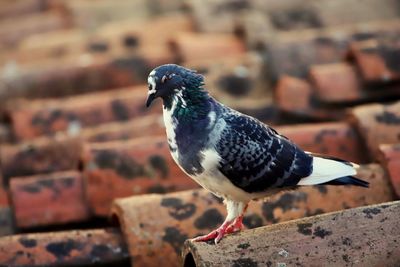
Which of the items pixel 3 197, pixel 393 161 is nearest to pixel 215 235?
pixel 393 161

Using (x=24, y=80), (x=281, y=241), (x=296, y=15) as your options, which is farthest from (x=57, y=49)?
(x=281, y=241)

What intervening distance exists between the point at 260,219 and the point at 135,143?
0.98 meters

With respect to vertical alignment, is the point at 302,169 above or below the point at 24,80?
above

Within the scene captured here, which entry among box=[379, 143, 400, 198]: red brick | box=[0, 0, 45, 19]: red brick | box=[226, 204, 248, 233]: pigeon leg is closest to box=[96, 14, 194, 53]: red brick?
box=[0, 0, 45, 19]: red brick

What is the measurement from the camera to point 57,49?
23.8ft

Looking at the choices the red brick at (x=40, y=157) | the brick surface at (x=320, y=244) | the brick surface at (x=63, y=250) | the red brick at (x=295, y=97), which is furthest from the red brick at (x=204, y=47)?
the brick surface at (x=320, y=244)

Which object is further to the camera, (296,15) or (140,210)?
(296,15)

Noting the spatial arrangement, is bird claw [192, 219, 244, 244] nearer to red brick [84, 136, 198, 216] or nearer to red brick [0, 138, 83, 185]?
red brick [84, 136, 198, 216]

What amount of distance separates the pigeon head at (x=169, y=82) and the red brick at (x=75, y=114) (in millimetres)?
2193

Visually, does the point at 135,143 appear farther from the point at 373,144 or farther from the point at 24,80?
the point at 24,80

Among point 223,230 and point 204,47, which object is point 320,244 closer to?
point 223,230

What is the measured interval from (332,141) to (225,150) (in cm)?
127

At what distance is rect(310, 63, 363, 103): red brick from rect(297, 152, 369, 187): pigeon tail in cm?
160

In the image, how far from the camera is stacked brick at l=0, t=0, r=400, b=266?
3838 mm
